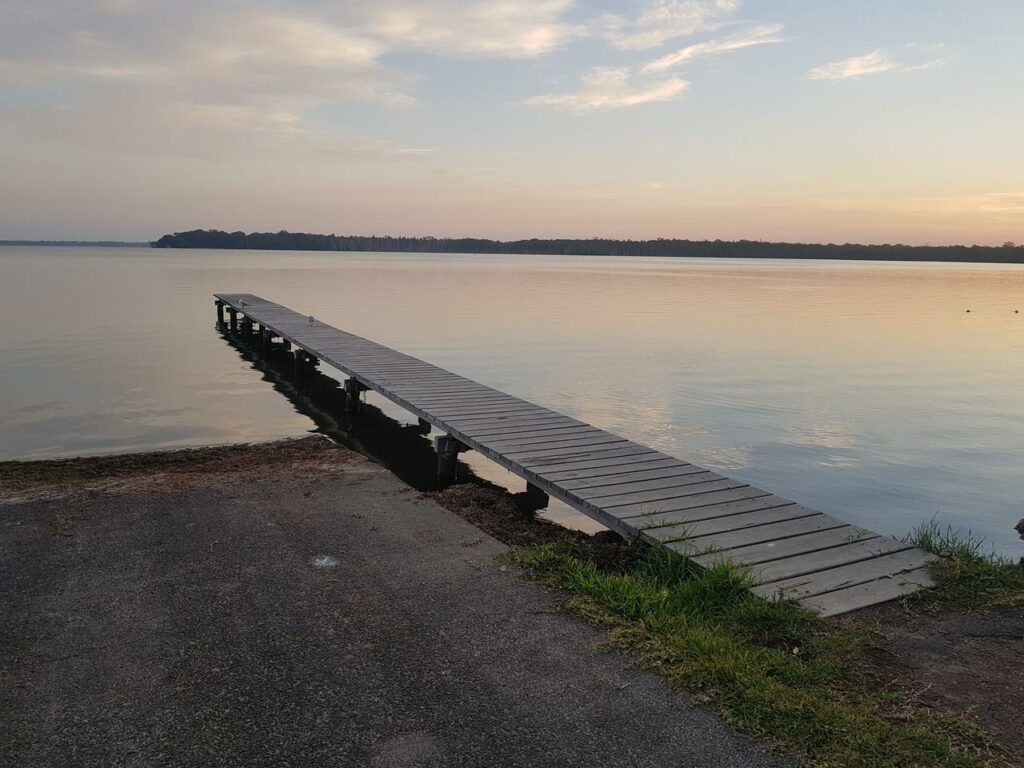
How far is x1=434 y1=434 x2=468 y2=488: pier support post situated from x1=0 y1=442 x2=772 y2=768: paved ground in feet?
8.50

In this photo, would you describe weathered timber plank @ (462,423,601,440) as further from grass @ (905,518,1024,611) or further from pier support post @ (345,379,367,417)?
pier support post @ (345,379,367,417)

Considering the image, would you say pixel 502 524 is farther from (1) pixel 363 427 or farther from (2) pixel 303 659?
(1) pixel 363 427

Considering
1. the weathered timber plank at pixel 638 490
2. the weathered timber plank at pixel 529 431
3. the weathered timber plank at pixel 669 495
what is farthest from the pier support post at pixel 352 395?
the weathered timber plank at pixel 669 495

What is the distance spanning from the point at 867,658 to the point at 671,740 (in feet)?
4.73

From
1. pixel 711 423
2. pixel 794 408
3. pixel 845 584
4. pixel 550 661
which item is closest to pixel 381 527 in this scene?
pixel 550 661

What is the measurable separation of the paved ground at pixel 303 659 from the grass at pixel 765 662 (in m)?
0.21

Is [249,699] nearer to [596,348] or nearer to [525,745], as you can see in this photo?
[525,745]

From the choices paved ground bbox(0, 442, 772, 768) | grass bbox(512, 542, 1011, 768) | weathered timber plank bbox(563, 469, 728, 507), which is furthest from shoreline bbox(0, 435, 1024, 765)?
paved ground bbox(0, 442, 772, 768)

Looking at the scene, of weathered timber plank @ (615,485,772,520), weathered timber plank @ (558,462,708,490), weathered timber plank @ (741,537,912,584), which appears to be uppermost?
weathered timber plank @ (558,462,708,490)

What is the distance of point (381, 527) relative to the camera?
21.4ft

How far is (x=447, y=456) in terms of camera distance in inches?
361

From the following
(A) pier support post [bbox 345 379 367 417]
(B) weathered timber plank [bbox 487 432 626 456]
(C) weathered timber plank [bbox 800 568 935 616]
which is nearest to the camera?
(C) weathered timber plank [bbox 800 568 935 616]

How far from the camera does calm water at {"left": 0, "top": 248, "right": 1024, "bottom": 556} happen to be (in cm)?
1080

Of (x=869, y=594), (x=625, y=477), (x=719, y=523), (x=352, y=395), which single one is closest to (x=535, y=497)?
(x=625, y=477)
